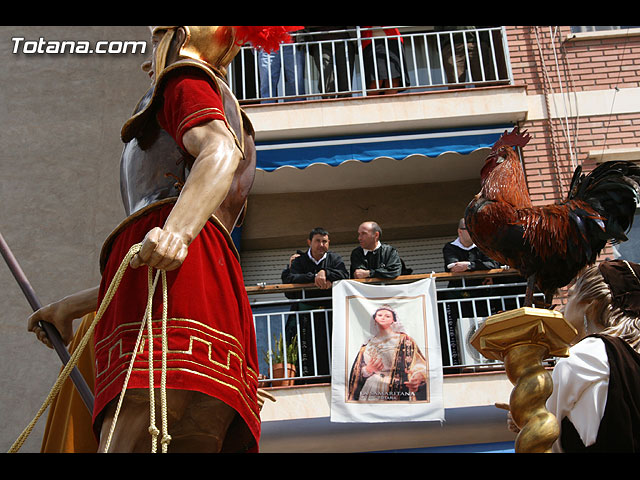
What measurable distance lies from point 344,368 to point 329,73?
4.62m

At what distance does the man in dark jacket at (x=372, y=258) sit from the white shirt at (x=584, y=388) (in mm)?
5432

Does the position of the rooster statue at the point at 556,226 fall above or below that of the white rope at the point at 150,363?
above

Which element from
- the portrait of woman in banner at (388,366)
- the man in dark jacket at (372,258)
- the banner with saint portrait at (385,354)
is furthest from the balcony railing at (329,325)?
the portrait of woman in banner at (388,366)

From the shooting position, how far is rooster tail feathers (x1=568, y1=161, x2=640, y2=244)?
611cm

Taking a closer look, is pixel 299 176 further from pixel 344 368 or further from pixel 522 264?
pixel 522 264

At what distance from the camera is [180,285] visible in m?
2.26

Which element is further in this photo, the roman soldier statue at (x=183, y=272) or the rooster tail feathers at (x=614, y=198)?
the rooster tail feathers at (x=614, y=198)

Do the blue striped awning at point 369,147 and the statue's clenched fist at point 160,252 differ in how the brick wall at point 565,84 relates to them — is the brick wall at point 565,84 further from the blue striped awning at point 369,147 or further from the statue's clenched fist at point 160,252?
the statue's clenched fist at point 160,252

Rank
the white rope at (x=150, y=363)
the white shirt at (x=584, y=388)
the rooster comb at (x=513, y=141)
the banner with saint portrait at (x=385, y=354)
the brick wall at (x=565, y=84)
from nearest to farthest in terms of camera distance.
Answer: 1. the white rope at (x=150, y=363)
2. the white shirt at (x=584, y=388)
3. the rooster comb at (x=513, y=141)
4. the banner with saint portrait at (x=385, y=354)
5. the brick wall at (x=565, y=84)

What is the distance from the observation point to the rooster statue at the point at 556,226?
6.08m

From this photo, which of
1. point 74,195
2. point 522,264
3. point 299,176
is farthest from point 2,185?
point 522,264

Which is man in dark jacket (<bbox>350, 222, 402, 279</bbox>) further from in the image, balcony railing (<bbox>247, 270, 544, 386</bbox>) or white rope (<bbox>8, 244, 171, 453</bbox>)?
white rope (<bbox>8, 244, 171, 453</bbox>)

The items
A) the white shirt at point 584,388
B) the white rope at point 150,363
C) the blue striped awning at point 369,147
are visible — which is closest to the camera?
the white rope at point 150,363

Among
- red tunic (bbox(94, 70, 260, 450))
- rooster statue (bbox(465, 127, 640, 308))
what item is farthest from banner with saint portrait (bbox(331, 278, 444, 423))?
red tunic (bbox(94, 70, 260, 450))
